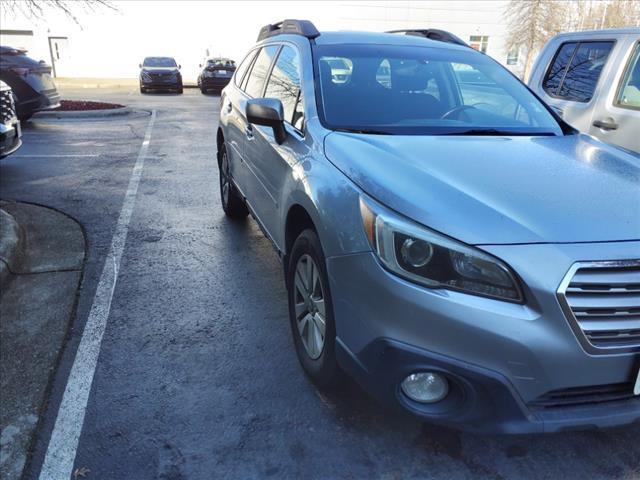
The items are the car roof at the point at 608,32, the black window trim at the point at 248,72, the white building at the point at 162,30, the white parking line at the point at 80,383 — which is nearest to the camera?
the white parking line at the point at 80,383

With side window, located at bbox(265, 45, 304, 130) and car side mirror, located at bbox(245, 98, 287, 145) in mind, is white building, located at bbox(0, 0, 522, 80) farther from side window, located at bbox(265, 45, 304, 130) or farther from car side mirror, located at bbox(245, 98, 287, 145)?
car side mirror, located at bbox(245, 98, 287, 145)

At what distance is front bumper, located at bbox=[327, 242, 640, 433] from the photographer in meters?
1.94

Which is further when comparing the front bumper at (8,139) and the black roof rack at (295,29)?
the front bumper at (8,139)

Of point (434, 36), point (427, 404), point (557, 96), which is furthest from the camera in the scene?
point (557, 96)

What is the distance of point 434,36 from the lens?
15.2 ft

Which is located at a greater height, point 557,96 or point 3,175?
point 557,96

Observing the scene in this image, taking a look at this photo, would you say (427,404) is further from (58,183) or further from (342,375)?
(58,183)

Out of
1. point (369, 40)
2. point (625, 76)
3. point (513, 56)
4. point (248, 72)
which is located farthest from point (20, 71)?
point (513, 56)

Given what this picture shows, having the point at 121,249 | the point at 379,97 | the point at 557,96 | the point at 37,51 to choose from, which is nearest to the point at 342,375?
the point at 379,97

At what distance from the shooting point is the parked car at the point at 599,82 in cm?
463

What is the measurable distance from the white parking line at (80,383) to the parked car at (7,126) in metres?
2.50

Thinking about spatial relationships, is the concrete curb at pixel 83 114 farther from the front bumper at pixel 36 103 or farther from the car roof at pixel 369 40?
the car roof at pixel 369 40

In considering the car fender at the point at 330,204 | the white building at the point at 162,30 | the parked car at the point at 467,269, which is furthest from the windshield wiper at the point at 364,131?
the white building at the point at 162,30

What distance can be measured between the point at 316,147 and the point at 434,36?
233 centimetres
